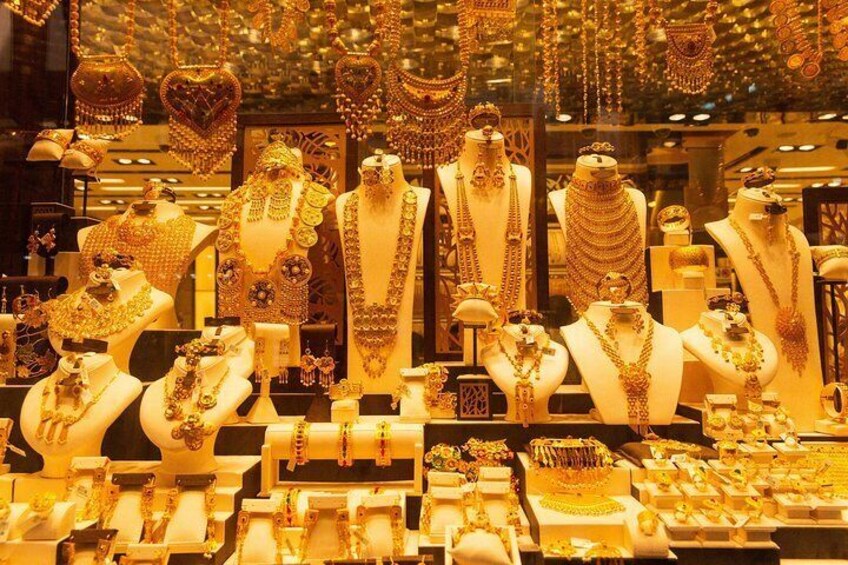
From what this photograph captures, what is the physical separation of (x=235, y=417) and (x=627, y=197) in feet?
8.26

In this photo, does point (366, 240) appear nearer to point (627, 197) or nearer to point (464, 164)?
point (464, 164)

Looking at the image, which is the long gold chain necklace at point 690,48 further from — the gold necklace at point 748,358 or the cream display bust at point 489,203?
the gold necklace at point 748,358

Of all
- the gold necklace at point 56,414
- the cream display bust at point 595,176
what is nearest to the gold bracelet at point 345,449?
the gold necklace at point 56,414

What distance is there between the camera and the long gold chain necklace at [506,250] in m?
3.64

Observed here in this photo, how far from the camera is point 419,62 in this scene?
145 inches

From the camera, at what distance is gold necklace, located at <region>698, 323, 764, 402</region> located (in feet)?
10.3

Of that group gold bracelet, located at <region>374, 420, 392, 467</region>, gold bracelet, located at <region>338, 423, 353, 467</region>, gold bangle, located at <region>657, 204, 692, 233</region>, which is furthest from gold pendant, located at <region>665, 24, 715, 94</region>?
gold bracelet, located at <region>338, 423, 353, 467</region>

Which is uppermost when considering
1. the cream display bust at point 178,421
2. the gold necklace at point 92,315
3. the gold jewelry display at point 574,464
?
the gold necklace at point 92,315

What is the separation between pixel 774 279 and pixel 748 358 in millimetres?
711

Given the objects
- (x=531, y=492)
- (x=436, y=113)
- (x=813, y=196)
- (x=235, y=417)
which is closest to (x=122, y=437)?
(x=235, y=417)

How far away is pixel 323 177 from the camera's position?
4.39m

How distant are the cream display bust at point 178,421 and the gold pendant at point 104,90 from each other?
4.30 feet

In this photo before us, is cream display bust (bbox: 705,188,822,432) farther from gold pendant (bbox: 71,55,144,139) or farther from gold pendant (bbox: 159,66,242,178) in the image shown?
gold pendant (bbox: 71,55,144,139)

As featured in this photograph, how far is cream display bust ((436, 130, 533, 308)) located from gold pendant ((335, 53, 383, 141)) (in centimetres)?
85
